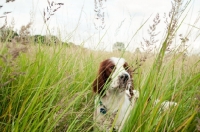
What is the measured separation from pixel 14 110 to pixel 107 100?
1.31m

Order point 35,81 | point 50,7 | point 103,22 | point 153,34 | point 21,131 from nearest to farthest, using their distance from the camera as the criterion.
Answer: point 21,131
point 50,7
point 35,81
point 153,34
point 103,22

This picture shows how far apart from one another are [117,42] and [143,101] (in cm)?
262

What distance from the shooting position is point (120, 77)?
8.09ft

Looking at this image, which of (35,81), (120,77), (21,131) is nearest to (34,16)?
(120,77)

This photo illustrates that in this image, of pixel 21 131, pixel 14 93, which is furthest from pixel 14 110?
pixel 21 131

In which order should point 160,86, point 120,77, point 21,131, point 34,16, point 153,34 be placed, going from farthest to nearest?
1. point 34,16
2. point 120,77
3. point 153,34
4. point 160,86
5. point 21,131

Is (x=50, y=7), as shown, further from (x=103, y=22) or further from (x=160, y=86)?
(x=103, y=22)

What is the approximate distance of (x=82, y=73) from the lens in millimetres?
2586

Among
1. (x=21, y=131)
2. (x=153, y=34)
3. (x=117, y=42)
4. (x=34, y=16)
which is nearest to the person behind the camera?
(x=21, y=131)

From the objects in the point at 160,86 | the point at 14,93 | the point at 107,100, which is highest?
the point at 160,86

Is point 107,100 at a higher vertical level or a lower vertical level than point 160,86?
lower

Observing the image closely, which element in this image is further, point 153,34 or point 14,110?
point 153,34

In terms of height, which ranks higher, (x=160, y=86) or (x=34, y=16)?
(x=34, y=16)

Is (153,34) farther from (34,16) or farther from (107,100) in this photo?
(34,16)
